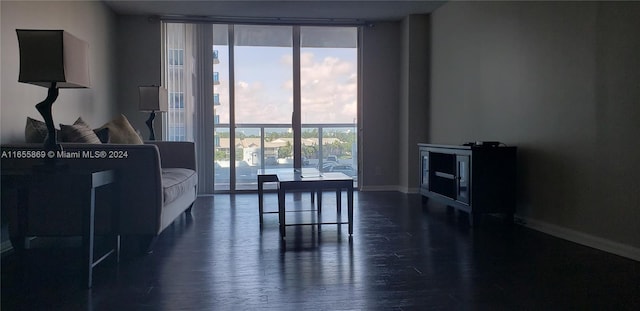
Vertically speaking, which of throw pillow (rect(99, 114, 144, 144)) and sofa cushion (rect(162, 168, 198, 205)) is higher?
throw pillow (rect(99, 114, 144, 144))

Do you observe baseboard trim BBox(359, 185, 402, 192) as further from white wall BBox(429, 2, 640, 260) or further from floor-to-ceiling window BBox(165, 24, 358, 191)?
white wall BBox(429, 2, 640, 260)

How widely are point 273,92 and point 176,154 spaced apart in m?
2.04

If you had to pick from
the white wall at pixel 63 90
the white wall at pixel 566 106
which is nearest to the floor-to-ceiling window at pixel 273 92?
the white wall at pixel 63 90

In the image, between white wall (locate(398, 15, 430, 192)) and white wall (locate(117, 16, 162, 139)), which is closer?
white wall (locate(117, 16, 162, 139))

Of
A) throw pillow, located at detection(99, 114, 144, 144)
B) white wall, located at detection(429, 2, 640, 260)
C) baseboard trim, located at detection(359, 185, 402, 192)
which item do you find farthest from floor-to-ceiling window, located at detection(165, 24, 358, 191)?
white wall, located at detection(429, 2, 640, 260)

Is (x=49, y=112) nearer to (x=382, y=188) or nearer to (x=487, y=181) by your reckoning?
(x=487, y=181)

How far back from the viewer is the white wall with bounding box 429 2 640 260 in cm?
250

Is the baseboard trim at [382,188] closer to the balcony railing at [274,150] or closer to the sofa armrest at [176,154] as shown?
the balcony railing at [274,150]

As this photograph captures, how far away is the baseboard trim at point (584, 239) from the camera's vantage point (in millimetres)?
2463

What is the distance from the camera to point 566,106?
116 inches

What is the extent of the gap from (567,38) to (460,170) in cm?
124

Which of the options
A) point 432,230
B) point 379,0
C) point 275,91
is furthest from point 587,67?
point 275,91

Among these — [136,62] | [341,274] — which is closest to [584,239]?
[341,274]

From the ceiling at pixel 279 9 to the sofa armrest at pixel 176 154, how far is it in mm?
1704
